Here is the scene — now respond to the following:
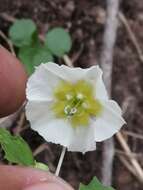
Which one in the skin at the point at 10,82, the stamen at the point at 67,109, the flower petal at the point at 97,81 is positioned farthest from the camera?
the skin at the point at 10,82

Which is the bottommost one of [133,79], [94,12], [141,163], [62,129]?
[141,163]

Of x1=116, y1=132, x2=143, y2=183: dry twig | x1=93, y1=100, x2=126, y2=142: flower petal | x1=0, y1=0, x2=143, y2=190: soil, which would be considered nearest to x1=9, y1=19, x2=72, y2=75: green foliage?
x1=0, y1=0, x2=143, y2=190: soil

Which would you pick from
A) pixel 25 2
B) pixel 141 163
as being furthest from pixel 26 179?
pixel 25 2

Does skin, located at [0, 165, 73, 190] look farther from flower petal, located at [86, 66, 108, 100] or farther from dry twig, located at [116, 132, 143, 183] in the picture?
dry twig, located at [116, 132, 143, 183]

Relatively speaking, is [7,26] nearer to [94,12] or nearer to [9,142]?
[94,12]

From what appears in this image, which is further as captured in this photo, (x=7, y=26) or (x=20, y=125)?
(x=7, y=26)

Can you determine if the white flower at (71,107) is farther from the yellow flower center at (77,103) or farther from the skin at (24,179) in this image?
the skin at (24,179)

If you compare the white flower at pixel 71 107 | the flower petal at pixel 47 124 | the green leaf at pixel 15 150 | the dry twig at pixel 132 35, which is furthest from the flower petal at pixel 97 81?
the dry twig at pixel 132 35
